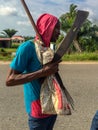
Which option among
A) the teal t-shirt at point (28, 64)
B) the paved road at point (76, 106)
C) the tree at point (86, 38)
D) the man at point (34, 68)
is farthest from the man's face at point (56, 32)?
the tree at point (86, 38)

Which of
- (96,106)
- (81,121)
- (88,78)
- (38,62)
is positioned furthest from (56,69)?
(88,78)

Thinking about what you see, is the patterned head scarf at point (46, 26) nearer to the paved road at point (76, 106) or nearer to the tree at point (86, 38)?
the paved road at point (76, 106)

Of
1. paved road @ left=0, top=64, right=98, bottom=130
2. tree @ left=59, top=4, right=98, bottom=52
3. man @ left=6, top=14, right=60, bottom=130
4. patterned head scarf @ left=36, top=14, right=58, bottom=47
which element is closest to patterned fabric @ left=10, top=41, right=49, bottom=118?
man @ left=6, top=14, right=60, bottom=130

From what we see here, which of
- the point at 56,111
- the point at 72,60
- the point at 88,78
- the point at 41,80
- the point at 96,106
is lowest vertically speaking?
the point at 72,60

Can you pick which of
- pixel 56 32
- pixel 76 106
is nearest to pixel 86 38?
pixel 76 106

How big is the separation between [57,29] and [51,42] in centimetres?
11

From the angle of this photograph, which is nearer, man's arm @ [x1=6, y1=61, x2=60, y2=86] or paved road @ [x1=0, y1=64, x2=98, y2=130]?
man's arm @ [x1=6, y1=61, x2=60, y2=86]

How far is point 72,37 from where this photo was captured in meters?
2.83

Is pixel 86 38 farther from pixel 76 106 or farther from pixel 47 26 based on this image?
pixel 47 26

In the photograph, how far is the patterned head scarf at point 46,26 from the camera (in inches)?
113

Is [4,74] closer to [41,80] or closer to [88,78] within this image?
[88,78]

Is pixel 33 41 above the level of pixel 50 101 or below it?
above

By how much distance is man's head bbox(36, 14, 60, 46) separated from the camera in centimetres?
288

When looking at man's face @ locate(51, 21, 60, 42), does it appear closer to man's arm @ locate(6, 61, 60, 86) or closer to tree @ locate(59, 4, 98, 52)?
man's arm @ locate(6, 61, 60, 86)
